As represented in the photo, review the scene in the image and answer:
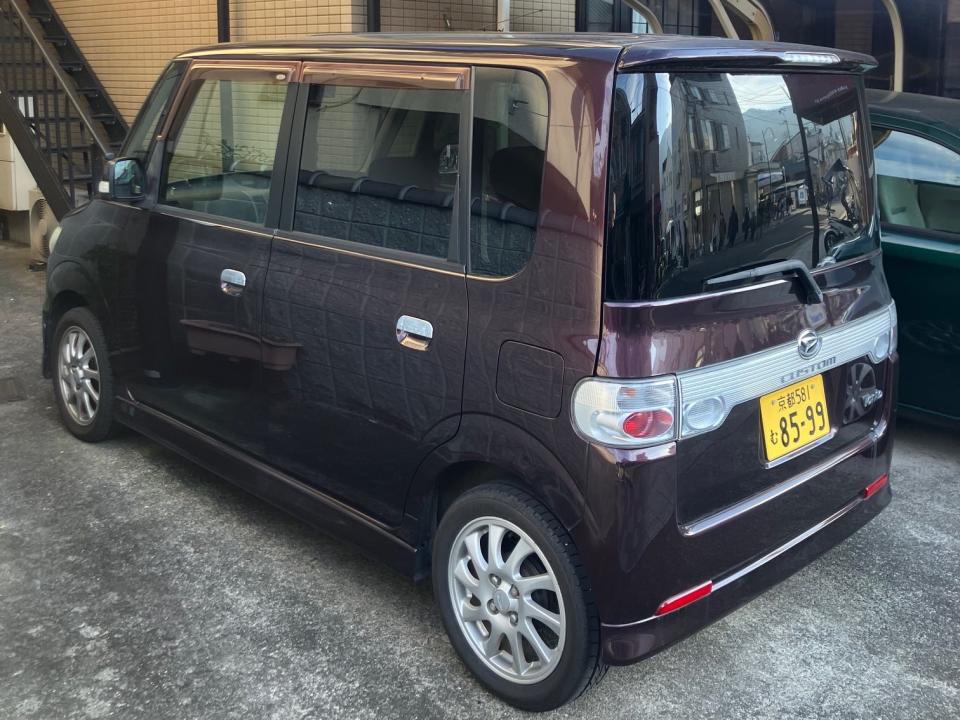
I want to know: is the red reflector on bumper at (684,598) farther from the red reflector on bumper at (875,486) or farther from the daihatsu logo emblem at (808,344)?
the red reflector on bumper at (875,486)

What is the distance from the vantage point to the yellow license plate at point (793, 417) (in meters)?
2.76

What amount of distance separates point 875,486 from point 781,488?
0.60 meters

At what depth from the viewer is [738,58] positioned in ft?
8.67

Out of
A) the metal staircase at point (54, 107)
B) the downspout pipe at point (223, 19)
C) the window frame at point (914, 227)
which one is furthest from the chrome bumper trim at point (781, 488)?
the downspout pipe at point (223, 19)

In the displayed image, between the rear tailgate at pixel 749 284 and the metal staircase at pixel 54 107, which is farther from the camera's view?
the metal staircase at pixel 54 107

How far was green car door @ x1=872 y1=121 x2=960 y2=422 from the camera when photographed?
4.49 m

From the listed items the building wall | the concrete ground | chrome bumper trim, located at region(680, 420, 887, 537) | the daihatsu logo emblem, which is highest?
the building wall

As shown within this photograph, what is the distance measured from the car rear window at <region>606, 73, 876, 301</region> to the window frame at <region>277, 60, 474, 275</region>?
51 cm

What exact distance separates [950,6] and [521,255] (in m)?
9.04

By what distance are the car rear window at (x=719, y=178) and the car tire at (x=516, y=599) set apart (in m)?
0.67

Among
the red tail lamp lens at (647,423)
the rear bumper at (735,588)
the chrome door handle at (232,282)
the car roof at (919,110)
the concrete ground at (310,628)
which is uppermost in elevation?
the car roof at (919,110)

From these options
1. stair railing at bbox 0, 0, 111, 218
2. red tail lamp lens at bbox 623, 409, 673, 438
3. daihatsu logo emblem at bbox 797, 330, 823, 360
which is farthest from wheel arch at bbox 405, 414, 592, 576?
stair railing at bbox 0, 0, 111, 218

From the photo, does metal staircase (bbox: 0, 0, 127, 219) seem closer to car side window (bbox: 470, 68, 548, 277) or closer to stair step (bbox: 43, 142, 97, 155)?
A: stair step (bbox: 43, 142, 97, 155)

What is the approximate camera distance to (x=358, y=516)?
10.7 ft
